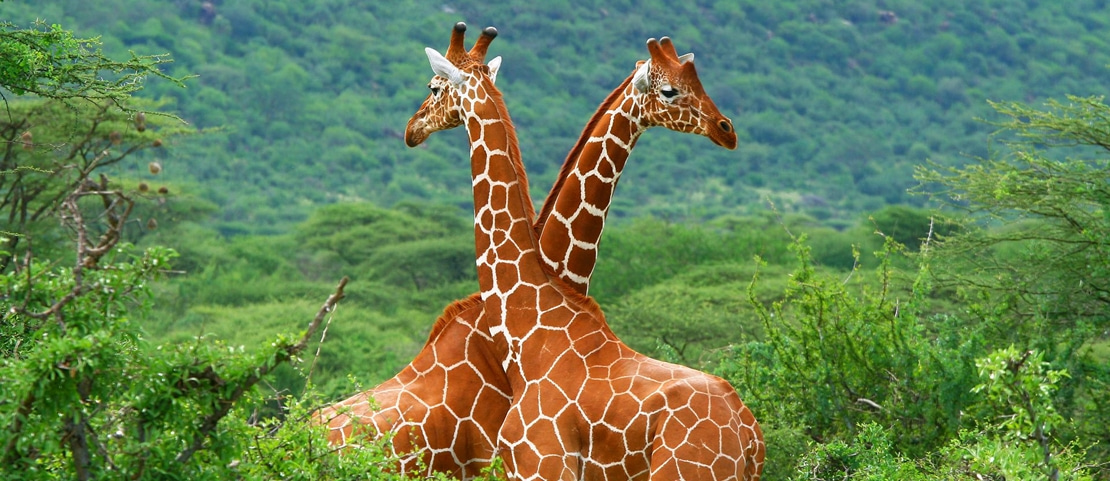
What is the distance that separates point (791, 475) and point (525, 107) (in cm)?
6308

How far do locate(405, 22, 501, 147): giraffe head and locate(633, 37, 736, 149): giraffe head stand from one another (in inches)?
34.6

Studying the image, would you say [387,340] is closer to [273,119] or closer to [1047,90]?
[273,119]

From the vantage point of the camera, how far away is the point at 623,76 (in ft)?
247

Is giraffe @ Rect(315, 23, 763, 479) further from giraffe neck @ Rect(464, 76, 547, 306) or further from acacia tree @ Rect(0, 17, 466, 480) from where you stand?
acacia tree @ Rect(0, 17, 466, 480)

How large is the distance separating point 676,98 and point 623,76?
6786cm

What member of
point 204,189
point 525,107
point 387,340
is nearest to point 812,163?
point 525,107

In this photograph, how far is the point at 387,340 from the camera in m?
32.8

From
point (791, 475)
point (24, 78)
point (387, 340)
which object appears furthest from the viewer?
point (387, 340)

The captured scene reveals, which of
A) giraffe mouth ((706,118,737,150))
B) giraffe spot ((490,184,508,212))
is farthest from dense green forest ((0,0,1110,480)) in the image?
giraffe mouth ((706,118,737,150))

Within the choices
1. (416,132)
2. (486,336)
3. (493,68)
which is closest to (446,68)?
(493,68)

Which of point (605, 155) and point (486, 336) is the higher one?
point (605, 155)

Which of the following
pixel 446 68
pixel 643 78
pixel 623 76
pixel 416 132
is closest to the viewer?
pixel 643 78

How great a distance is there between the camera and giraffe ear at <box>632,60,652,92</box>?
783cm

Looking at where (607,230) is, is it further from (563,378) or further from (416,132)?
(563,378)
